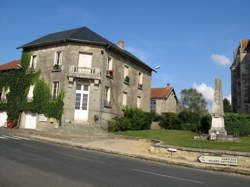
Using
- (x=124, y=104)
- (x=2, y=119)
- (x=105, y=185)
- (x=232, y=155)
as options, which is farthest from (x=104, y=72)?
(x=105, y=185)

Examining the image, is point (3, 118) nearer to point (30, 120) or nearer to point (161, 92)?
point (30, 120)

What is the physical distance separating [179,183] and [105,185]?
1923mm

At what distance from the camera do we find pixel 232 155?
32.3 feet

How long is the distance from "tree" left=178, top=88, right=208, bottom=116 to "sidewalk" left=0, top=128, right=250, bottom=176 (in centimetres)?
3325

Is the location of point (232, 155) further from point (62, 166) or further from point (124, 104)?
point (124, 104)

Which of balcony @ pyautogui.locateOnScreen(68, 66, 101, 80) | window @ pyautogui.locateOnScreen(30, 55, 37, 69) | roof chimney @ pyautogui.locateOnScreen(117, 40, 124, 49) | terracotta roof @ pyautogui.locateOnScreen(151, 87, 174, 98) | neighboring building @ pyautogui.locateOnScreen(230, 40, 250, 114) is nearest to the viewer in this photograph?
balcony @ pyautogui.locateOnScreen(68, 66, 101, 80)

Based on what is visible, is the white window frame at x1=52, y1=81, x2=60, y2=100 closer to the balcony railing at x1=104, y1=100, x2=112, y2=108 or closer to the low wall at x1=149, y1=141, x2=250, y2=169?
the balcony railing at x1=104, y1=100, x2=112, y2=108

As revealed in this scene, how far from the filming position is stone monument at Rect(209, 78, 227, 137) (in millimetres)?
15115

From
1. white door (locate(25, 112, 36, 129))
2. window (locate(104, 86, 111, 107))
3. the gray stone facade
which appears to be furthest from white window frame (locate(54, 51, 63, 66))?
white door (locate(25, 112, 36, 129))

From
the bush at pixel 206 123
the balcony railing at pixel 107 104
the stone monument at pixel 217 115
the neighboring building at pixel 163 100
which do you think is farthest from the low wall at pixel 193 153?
the neighboring building at pixel 163 100

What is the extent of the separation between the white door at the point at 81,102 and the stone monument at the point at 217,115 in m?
10.3

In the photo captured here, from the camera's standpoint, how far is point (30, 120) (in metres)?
21.6

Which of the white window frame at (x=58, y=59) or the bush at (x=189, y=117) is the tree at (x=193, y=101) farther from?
the white window frame at (x=58, y=59)

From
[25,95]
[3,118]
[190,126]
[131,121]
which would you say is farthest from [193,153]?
[3,118]
